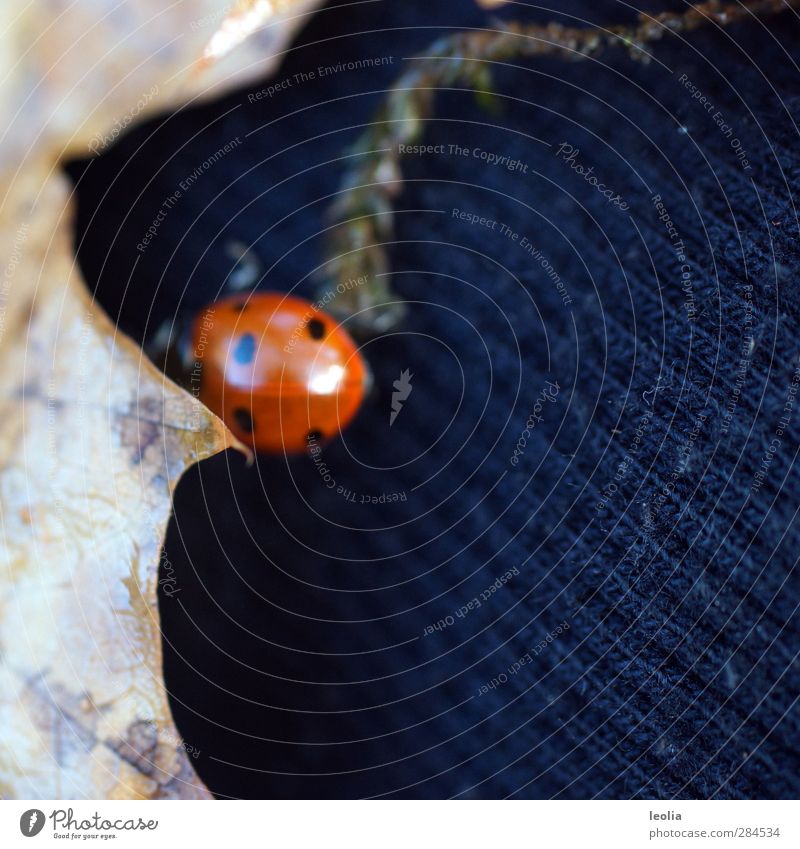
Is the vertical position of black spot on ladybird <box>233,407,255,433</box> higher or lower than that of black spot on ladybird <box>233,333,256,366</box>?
lower

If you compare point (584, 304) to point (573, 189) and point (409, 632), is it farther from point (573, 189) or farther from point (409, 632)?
point (409, 632)
